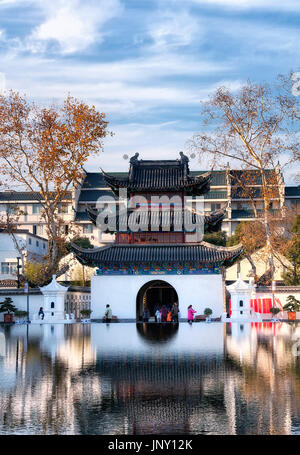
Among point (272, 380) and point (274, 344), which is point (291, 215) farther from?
point (272, 380)

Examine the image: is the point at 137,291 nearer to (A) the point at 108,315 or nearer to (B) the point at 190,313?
(A) the point at 108,315

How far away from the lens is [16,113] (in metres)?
42.0

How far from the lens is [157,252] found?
4338 cm

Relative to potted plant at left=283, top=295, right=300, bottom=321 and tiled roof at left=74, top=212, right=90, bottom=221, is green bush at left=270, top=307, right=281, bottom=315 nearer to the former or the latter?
potted plant at left=283, top=295, right=300, bottom=321

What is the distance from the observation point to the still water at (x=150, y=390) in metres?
8.46

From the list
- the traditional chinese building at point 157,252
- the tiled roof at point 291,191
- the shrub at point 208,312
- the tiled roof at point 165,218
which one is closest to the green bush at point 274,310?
the traditional chinese building at point 157,252

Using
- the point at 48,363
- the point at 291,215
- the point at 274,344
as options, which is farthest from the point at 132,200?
the point at 48,363

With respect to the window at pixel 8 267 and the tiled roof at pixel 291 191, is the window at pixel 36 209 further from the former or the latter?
the tiled roof at pixel 291 191

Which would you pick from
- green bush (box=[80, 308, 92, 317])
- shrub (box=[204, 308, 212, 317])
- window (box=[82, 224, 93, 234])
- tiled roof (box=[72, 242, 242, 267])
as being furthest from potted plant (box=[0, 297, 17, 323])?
window (box=[82, 224, 93, 234])

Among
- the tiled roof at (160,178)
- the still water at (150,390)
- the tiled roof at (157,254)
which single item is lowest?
the still water at (150,390)

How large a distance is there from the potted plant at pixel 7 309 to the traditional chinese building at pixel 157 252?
528 centimetres

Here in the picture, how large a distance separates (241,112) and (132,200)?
9447mm

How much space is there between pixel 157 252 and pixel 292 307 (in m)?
9.08

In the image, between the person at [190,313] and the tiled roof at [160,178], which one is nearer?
the person at [190,313]
